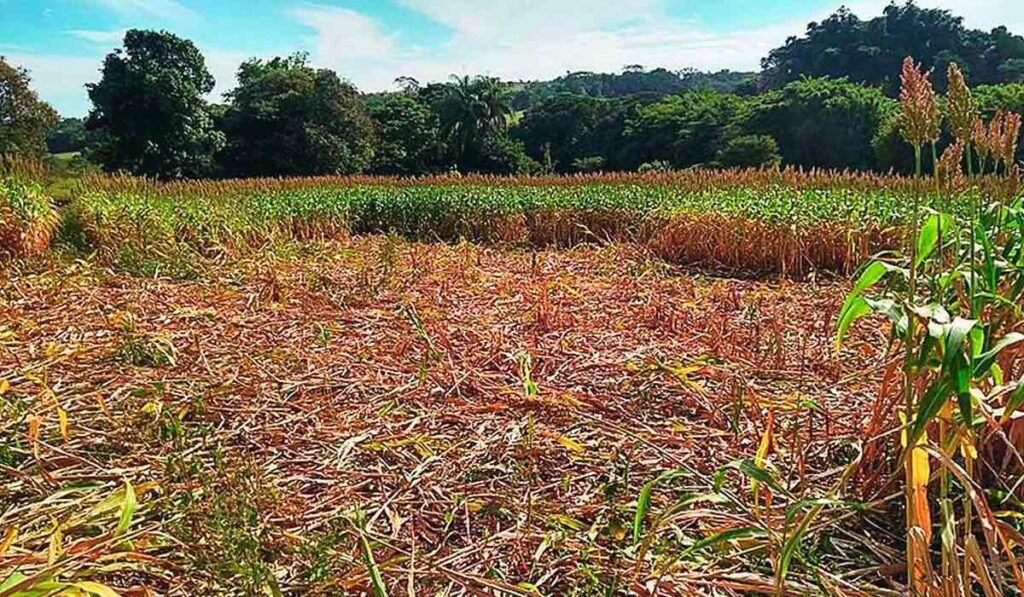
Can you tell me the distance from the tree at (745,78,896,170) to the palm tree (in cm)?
1669

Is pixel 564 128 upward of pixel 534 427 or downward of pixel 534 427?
upward

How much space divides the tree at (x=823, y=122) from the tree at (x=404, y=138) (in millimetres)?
A: 19562

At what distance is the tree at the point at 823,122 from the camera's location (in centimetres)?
3278

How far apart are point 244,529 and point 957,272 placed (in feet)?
5.57

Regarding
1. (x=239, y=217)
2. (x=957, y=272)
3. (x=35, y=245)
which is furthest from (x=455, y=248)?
(x=957, y=272)

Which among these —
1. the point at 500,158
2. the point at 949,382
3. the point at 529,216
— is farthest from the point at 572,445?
the point at 500,158

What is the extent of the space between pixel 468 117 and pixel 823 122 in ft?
71.0

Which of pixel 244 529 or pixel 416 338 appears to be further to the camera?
pixel 416 338

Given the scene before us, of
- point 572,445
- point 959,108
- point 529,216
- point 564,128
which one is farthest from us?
point 564,128

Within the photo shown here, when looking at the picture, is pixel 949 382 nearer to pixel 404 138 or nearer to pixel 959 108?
pixel 959 108

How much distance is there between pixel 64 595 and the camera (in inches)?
42.1

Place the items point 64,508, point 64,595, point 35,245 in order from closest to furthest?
point 64,595 < point 64,508 < point 35,245

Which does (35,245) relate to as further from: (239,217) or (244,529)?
(244,529)

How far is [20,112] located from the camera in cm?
2338
